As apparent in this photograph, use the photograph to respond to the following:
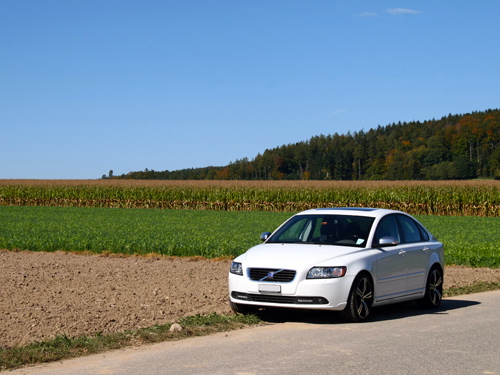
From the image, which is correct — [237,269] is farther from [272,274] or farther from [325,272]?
[325,272]

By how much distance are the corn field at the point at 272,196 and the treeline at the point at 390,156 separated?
166 ft

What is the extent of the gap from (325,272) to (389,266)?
145 cm

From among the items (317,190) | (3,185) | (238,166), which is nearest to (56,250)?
(317,190)

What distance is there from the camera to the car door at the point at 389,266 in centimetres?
1096

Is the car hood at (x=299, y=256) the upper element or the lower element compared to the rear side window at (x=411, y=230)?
lower

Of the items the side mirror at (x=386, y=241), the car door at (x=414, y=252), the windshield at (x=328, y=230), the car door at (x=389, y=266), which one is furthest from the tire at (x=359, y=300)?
the car door at (x=414, y=252)

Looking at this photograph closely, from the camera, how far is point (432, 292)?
40.2 feet

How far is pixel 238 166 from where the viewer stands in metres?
150

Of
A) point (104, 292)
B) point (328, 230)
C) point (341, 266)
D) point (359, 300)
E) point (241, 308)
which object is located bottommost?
point (104, 292)

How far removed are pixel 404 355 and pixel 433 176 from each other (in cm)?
10361

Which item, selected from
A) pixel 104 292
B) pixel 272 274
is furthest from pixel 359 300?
pixel 104 292

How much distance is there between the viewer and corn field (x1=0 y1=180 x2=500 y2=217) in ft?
176

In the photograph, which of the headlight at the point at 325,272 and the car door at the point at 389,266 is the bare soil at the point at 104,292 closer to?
the headlight at the point at 325,272

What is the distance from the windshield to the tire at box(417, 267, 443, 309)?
1649mm
